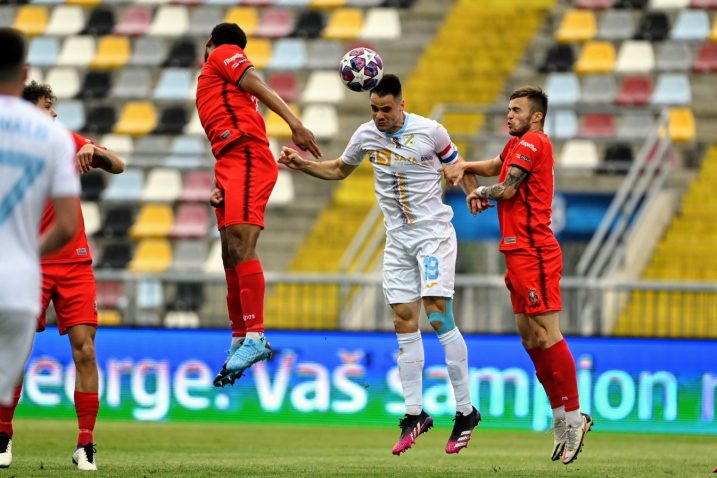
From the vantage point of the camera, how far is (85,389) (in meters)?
9.38

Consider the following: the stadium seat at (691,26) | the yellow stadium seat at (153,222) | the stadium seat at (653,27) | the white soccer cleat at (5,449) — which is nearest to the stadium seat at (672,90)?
the stadium seat at (691,26)

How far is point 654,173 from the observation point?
1873 centimetres

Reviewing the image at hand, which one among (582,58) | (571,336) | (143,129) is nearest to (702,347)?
(571,336)

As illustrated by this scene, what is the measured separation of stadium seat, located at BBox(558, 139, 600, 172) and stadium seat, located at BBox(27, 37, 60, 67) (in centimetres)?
931

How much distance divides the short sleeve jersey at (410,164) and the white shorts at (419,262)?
0.08 meters

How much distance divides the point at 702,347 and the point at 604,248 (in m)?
2.47

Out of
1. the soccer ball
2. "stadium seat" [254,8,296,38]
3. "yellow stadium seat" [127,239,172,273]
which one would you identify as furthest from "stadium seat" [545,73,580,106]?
the soccer ball

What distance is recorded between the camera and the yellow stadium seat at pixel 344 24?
938 inches

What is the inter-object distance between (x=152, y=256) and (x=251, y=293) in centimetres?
1112

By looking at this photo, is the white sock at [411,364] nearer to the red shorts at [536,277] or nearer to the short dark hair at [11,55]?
the red shorts at [536,277]

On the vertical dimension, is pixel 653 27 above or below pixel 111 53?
above

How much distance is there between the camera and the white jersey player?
5672mm

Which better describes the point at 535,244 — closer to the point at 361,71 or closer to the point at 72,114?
the point at 361,71

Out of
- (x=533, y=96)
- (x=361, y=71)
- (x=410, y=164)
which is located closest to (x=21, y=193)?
(x=361, y=71)
